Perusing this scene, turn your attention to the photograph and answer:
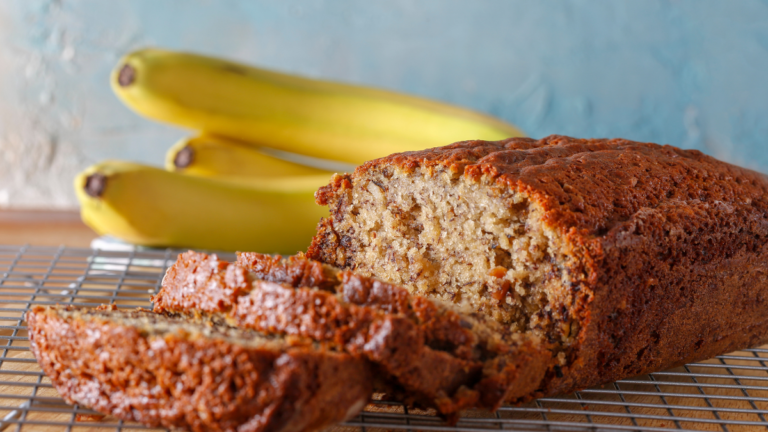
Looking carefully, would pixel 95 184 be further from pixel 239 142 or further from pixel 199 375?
pixel 199 375

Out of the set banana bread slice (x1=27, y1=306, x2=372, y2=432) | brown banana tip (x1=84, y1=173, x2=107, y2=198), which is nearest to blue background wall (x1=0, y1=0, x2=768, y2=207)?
brown banana tip (x1=84, y1=173, x2=107, y2=198)

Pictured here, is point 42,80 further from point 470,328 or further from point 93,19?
point 470,328

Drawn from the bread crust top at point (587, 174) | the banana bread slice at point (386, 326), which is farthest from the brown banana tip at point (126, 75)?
the banana bread slice at point (386, 326)

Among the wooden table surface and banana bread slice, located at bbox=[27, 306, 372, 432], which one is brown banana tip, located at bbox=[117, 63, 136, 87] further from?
banana bread slice, located at bbox=[27, 306, 372, 432]

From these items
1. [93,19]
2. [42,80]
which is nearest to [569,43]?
[93,19]

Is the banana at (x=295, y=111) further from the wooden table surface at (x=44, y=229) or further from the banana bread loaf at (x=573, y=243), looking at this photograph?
the banana bread loaf at (x=573, y=243)

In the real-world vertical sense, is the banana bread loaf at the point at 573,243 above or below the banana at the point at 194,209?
above

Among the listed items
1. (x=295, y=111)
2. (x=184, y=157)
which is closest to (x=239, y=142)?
(x=184, y=157)
